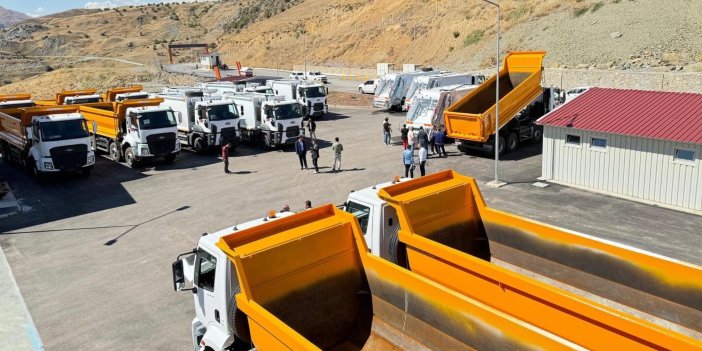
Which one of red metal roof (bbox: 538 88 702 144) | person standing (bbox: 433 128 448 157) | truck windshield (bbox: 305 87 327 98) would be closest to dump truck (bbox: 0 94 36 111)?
truck windshield (bbox: 305 87 327 98)

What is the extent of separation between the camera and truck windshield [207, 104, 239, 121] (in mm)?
28375

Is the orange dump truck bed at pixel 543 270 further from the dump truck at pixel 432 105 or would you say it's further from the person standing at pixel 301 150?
the dump truck at pixel 432 105

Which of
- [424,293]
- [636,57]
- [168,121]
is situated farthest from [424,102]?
[636,57]

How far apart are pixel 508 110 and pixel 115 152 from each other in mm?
19057

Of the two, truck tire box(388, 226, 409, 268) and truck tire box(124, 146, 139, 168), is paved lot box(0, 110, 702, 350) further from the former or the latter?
truck tire box(388, 226, 409, 268)

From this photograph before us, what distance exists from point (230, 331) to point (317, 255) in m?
1.78

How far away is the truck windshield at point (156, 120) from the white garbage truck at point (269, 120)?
490 centimetres

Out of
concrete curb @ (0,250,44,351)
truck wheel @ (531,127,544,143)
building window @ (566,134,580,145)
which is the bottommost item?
concrete curb @ (0,250,44,351)

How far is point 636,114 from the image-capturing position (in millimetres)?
19266

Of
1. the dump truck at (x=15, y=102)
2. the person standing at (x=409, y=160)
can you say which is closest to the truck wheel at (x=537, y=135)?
the person standing at (x=409, y=160)

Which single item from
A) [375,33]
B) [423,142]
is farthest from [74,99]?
[375,33]

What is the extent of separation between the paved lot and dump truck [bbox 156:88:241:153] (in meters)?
0.87

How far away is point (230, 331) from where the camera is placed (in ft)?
27.6

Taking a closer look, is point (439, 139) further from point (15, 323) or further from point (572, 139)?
point (15, 323)
